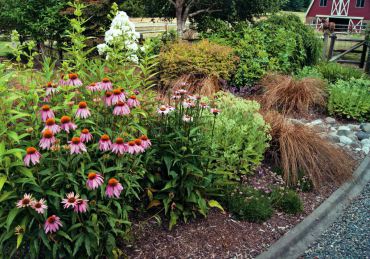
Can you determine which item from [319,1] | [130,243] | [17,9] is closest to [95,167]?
[130,243]

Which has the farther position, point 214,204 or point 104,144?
point 214,204

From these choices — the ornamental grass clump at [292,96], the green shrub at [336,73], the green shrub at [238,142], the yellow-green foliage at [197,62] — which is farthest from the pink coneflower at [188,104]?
the green shrub at [336,73]

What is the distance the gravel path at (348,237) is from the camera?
10.1 ft

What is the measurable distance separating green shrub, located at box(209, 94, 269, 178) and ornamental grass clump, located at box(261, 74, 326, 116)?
1.78m

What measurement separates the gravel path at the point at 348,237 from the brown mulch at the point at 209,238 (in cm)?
29

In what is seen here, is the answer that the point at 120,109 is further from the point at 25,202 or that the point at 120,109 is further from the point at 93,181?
the point at 25,202

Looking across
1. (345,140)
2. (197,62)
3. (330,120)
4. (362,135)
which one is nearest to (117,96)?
(345,140)

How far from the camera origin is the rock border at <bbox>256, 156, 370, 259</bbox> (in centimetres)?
302

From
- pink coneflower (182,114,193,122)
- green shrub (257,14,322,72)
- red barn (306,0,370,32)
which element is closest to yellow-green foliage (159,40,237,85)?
green shrub (257,14,322,72)

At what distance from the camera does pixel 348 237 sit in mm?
3309

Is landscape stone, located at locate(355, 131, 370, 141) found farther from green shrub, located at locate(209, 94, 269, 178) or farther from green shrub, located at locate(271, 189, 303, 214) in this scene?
green shrub, located at locate(271, 189, 303, 214)

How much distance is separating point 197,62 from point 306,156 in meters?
2.72

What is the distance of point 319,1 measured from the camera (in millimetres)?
34406

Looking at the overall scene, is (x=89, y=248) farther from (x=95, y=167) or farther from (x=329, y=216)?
(x=329, y=216)
